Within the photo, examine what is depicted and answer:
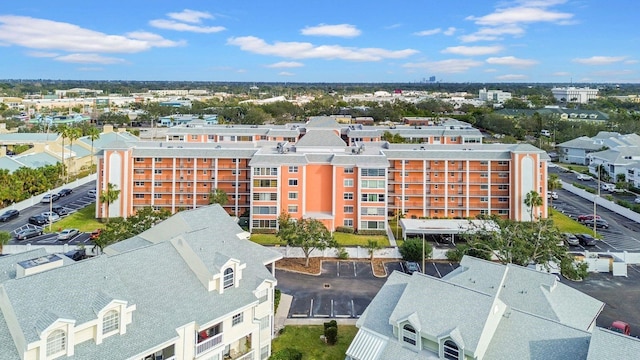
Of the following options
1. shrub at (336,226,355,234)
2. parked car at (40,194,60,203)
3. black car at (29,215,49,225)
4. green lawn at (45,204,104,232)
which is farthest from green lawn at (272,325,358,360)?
parked car at (40,194,60,203)

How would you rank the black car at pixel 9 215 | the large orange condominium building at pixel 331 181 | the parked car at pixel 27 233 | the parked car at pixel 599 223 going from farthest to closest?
the parked car at pixel 599 223 < the black car at pixel 9 215 < the large orange condominium building at pixel 331 181 < the parked car at pixel 27 233

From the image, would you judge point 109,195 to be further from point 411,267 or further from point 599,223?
point 599,223

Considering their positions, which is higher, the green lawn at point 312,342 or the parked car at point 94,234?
the parked car at point 94,234

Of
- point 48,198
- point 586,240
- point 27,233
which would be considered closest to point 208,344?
point 27,233

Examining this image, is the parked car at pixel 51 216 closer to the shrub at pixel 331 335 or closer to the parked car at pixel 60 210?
the parked car at pixel 60 210

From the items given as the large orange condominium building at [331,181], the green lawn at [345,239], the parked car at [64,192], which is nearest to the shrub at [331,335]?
the green lawn at [345,239]
